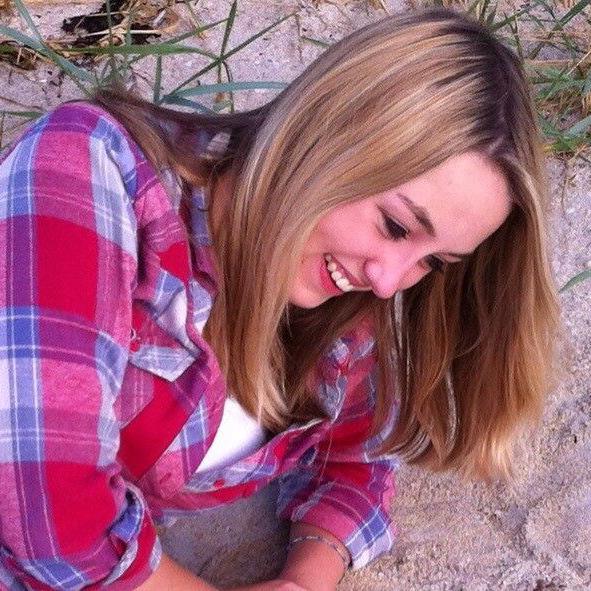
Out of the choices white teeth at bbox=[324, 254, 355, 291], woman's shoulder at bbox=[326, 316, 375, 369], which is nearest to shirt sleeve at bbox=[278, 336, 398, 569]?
woman's shoulder at bbox=[326, 316, 375, 369]

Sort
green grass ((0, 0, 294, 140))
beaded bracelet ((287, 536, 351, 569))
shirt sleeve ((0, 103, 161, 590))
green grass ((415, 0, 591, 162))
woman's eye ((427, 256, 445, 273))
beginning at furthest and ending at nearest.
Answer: green grass ((415, 0, 591, 162)), green grass ((0, 0, 294, 140)), beaded bracelet ((287, 536, 351, 569)), woman's eye ((427, 256, 445, 273)), shirt sleeve ((0, 103, 161, 590))

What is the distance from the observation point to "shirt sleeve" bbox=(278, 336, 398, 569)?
5.18ft

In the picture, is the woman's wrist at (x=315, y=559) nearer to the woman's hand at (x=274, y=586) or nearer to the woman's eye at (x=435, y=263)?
the woman's hand at (x=274, y=586)

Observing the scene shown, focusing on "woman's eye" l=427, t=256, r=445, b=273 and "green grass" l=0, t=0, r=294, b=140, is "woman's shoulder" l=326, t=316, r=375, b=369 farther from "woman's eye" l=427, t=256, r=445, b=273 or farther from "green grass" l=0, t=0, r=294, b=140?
"green grass" l=0, t=0, r=294, b=140

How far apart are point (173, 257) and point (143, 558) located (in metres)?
0.34

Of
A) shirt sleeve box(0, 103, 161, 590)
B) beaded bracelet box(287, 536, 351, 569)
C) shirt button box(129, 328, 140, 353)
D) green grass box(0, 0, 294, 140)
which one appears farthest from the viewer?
green grass box(0, 0, 294, 140)

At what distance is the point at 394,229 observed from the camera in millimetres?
1214

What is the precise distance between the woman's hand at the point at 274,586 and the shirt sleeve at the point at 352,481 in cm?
11

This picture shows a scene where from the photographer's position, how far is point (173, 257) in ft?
3.88

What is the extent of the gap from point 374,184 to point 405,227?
64mm

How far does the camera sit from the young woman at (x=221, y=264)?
1.08 metres

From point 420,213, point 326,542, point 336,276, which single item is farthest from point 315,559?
point 420,213

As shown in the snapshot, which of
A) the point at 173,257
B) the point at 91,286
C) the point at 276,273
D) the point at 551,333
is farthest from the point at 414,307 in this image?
the point at 91,286

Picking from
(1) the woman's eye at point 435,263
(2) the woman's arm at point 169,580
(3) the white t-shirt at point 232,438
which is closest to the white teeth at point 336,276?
(1) the woman's eye at point 435,263
